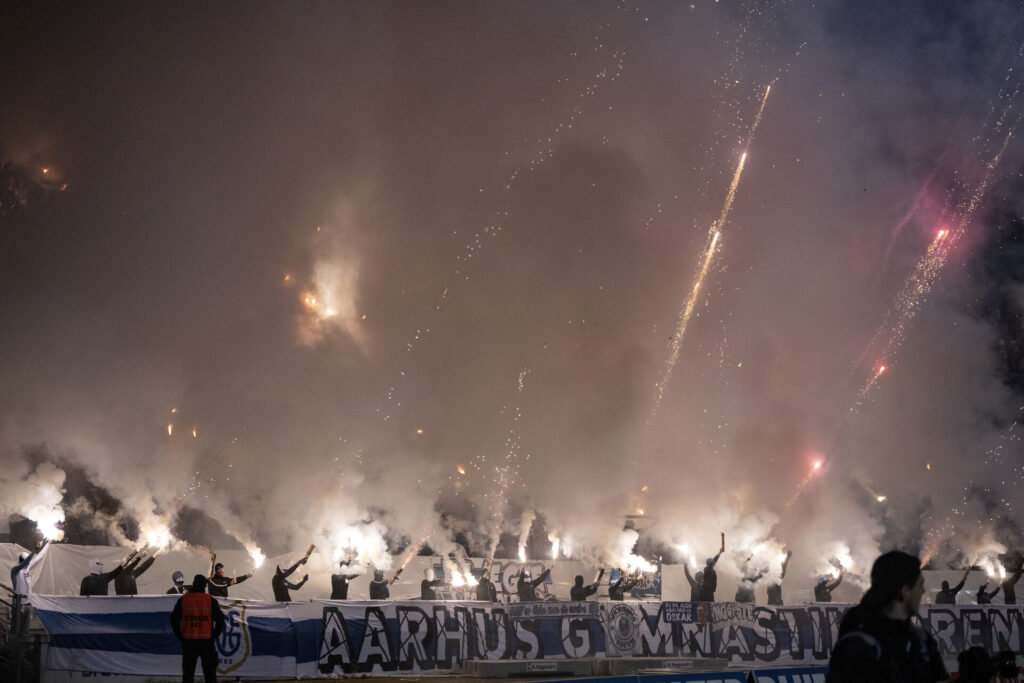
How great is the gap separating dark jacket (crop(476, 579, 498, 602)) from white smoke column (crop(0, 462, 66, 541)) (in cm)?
875

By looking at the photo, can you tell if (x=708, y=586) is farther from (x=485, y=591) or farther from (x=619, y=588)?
(x=485, y=591)

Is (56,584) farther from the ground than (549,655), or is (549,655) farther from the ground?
(56,584)

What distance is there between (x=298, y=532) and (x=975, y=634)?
15.9 metres

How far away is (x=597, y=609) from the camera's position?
1745 centimetres

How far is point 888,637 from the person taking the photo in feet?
12.2

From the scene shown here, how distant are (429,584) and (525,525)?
861cm

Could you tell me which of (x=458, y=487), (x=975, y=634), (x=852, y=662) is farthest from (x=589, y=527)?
(x=852, y=662)

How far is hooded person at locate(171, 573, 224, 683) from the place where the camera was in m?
10.8

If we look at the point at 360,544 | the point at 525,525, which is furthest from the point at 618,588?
the point at 525,525

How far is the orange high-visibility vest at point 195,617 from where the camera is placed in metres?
10.8

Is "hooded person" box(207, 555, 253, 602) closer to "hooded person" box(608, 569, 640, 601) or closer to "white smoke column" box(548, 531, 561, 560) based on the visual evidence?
"hooded person" box(608, 569, 640, 601)

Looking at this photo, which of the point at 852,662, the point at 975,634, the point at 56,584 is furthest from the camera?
the point at 975,634

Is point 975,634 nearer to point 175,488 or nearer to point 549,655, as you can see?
point 549,655

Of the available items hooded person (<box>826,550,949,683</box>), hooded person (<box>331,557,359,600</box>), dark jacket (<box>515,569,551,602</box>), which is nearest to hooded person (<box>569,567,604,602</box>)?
dark jacket (<box>515,569,551,602</box>)
